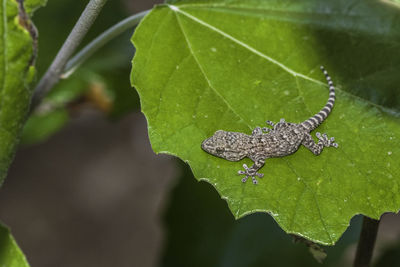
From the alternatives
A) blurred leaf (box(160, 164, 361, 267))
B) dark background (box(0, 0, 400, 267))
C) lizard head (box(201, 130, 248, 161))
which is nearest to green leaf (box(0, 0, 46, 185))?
lizard head (box(201, 130, 248, 161))

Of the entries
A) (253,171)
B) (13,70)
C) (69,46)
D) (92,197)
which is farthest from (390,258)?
(92,197)

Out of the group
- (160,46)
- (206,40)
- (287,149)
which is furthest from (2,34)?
(287,149)

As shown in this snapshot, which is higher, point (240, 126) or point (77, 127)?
point (240, 126)

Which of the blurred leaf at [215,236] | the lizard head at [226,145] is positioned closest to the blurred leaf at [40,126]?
the blurred leaf at [215,236]

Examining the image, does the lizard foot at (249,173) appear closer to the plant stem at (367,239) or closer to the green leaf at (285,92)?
the green leaf at (285,92)

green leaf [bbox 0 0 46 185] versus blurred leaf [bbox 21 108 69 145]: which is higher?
green leaf [bbox 0 0 46 185]

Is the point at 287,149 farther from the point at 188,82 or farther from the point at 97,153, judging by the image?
the point at 97,153

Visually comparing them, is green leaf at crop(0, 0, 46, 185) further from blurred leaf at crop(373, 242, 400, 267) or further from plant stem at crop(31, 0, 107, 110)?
blurred leaf at crop(373, 242, 400, 267)
